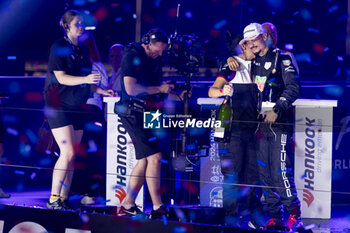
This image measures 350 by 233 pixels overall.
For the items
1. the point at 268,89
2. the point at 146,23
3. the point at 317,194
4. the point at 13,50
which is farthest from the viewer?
the point at 13,50

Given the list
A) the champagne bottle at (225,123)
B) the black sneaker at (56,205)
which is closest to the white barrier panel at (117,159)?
the black sneaker at (56,205)

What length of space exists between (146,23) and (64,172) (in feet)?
8.45

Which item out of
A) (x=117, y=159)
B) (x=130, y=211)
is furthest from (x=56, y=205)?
(x=117, y=159)

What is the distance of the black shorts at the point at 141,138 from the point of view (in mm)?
3795

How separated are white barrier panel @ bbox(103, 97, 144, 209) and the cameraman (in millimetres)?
230

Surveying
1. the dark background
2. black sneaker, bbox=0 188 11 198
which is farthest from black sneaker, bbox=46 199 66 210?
the dark background

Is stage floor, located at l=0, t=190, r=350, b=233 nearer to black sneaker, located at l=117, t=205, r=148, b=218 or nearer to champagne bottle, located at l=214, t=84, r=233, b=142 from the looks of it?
black sneaker, located at l=117, t=205, r=148, b=218

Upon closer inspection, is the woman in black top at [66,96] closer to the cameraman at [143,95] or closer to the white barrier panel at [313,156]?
the cameraman at [143,95]

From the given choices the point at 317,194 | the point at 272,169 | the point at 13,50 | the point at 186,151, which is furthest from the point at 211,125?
the point at 13,50

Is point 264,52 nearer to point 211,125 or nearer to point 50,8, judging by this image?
point 211,125

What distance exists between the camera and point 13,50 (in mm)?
6523

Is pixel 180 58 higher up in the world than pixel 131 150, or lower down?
higher up

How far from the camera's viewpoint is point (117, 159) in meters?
4.16

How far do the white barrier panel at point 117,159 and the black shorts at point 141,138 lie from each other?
1.00 feet
